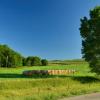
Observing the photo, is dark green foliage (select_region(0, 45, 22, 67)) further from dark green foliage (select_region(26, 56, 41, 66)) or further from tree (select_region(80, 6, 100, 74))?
tree (select_region(80, 6, 100, 74))

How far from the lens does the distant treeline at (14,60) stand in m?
101

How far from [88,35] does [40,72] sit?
27.7ft

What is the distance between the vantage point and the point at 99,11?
171 feet

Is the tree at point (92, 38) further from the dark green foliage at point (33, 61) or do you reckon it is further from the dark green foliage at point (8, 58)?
the dark green foliage at point (33, 61)

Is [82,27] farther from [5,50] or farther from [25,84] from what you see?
[5,50]

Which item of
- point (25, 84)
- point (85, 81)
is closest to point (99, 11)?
point (85, 81)

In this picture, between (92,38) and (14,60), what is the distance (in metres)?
50.8

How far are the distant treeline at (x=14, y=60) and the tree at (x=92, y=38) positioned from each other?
157ft

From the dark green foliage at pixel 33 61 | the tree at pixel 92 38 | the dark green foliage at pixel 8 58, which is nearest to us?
the tree at pixel 92 38

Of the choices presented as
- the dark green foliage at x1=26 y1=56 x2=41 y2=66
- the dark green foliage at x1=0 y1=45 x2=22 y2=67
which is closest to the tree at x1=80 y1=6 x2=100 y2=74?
the dark green foliage at x1=0 y1=45 x2=22 y2=67

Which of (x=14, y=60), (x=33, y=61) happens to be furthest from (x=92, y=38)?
(x=33, y=61)

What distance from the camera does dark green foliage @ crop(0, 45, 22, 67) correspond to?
100 m

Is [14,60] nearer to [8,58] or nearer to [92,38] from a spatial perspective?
[8,58]

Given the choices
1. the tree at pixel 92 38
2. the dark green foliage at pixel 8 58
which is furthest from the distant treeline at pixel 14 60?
the tree at pixel 92 38
